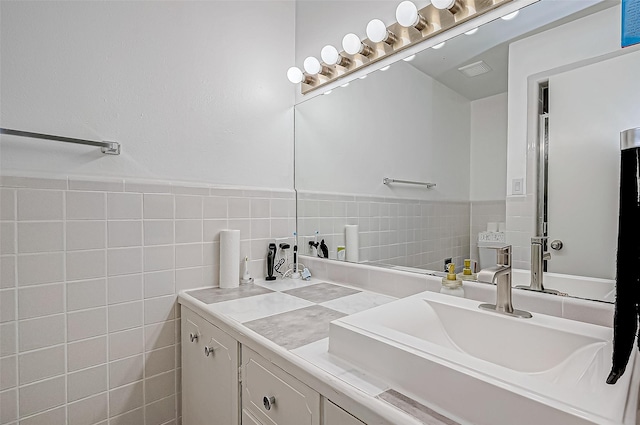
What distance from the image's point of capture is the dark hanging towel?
0.54 metres

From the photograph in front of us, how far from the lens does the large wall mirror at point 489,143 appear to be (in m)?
0.85

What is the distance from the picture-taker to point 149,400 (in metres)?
1.29

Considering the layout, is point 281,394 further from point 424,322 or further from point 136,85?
point 136,85

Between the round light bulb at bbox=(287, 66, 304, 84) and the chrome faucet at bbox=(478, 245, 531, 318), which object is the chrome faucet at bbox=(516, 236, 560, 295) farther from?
the round light bulb at bbox=(287, 66, 304, 84)

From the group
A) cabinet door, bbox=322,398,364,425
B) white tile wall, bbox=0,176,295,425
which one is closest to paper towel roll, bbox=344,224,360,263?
white tile wall, bbox=0,176,295,425

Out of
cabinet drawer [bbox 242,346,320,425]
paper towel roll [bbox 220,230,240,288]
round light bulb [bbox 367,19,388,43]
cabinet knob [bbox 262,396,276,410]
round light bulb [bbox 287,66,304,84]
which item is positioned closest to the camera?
cabinet drawer [bbox 242,346,320,425]

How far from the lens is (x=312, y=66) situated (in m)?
1.64

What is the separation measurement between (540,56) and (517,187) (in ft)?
1.26

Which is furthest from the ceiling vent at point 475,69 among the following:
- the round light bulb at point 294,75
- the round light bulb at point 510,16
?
the round light bulb at point 294,75

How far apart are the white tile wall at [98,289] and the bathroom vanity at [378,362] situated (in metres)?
0.12

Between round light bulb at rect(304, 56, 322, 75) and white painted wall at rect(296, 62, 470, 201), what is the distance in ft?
0.44

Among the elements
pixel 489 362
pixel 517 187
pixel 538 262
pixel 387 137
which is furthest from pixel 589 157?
pixel 387 137

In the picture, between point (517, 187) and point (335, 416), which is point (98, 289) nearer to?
point (335, 416)

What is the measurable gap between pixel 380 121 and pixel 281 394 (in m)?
1.14
